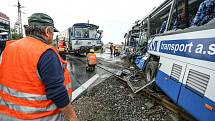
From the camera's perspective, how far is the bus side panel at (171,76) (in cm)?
491

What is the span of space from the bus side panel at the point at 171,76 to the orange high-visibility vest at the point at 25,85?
127 inches

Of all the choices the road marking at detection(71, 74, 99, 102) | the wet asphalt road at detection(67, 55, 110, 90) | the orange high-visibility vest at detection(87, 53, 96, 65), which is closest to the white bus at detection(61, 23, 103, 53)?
the wet asphalt road at detection(67, 55, 110, 90)

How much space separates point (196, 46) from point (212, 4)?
1.18 meters

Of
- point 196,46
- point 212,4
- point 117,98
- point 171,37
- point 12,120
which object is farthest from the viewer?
point 117,98

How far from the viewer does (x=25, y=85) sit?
221cm

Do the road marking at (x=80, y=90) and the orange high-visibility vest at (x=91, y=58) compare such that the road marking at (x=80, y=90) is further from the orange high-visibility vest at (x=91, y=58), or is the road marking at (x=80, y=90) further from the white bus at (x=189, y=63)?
the orange high-visibility vest at (x=91, y=58)

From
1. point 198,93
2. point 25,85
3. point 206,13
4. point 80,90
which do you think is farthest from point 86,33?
point 25,85

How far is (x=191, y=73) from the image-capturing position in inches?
171

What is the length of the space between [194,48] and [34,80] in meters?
3.04

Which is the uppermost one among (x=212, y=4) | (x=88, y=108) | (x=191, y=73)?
(x=212, y=4)

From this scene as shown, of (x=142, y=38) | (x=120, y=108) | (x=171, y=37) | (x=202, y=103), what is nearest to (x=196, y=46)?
(x=202, y=103)

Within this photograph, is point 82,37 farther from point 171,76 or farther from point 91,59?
point 171,76

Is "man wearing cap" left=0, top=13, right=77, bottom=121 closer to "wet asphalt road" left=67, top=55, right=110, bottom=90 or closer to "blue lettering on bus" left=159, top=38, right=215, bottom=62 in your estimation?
"blue lettering on bus" left=159, top=38, right=215, bottom=62

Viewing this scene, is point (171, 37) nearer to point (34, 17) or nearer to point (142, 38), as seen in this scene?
point (34, 17)
